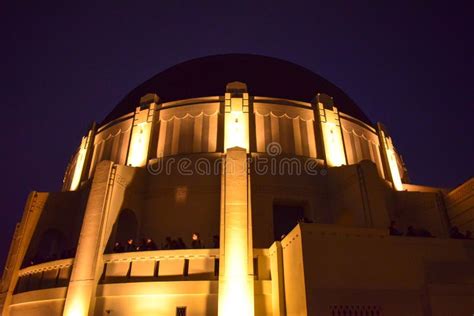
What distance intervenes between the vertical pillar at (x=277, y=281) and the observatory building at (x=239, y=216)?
0.08 meters

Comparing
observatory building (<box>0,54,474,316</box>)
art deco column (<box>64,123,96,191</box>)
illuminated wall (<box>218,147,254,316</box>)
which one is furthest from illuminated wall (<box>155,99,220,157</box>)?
art deco column (<box>64,123,96,191</box>)

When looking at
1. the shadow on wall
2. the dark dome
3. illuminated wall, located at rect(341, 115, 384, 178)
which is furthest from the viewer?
the dark dome

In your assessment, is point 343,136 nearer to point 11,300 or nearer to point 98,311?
point 98,311

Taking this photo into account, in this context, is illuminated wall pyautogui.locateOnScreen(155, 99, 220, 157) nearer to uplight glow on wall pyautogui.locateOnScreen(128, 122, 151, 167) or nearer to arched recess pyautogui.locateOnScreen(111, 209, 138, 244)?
uplight glow on wall pyautogui.locateOnScreen(128, 122, 151, 167)

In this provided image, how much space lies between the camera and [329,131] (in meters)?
24.7

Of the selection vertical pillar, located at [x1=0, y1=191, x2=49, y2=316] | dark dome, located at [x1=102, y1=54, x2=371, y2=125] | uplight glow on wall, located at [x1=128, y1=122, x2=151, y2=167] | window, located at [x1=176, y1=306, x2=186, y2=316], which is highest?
dark dome, located at [x1=102, y1=54, x2=371, y2=125]

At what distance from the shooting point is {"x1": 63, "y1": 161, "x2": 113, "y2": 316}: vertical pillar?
50.0 feet

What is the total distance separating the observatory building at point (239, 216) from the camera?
1327cm

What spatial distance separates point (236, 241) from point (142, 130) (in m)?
12.6

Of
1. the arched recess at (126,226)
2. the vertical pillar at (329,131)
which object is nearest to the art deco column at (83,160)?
the arched recess at (126,226)

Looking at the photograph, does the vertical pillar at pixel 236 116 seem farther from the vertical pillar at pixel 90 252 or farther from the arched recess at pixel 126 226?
the vertical pillar at pixel 90 252

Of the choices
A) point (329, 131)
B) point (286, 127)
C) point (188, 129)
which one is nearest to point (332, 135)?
point (329, 131)

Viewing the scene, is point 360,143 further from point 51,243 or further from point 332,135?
point 51,243

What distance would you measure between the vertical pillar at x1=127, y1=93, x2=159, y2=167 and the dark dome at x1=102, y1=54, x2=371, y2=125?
124 centimetres
